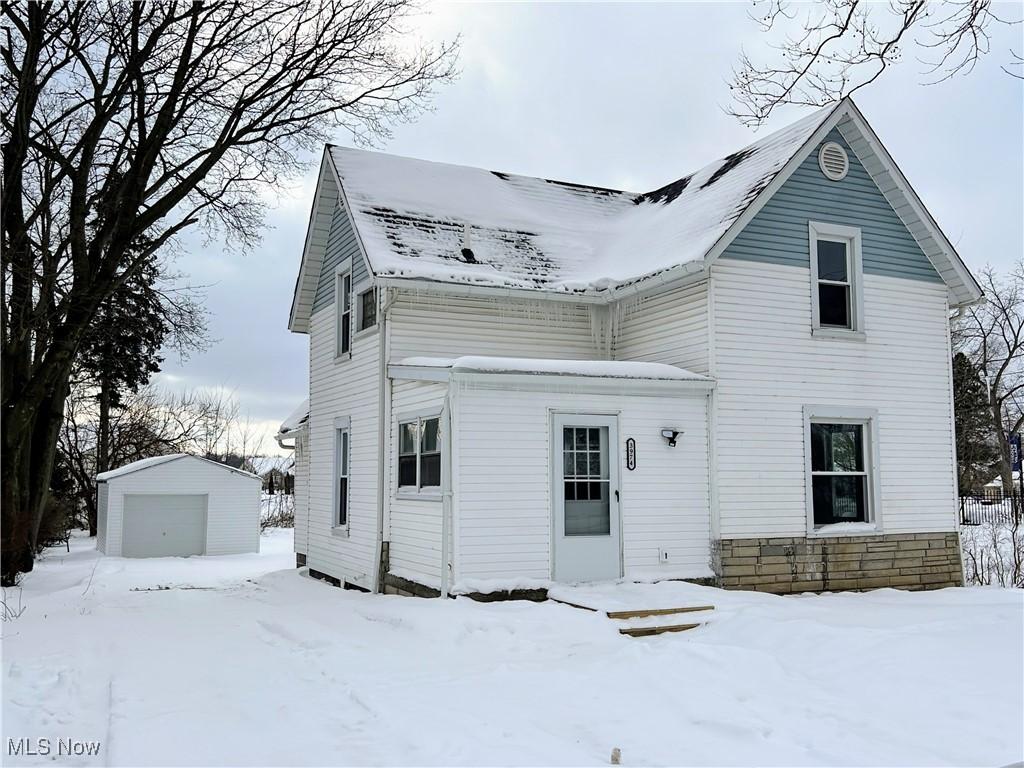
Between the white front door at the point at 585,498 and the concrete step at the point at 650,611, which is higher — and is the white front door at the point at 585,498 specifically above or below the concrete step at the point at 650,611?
above

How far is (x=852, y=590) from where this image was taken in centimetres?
1285

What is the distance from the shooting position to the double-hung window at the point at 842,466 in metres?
13.0

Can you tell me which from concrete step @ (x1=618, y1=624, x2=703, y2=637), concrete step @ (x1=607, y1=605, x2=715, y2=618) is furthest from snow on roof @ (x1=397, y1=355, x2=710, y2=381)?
concrete step @ (x1=618, y1=624, x2=703, y2=637)

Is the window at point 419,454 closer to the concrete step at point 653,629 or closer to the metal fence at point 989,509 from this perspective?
the concrete step at point 653,629

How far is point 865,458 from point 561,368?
5.11 meters

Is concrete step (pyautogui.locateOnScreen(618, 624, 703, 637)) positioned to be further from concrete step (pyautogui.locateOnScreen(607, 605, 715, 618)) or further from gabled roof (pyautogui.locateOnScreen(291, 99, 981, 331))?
gabled roof (pyautogui.locateOnScreen(291, 99, 981, 331))

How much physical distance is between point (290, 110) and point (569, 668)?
13351mm

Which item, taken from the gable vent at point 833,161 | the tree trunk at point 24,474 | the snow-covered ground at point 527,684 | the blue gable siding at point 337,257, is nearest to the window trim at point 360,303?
the blue gable siding at point 337,257

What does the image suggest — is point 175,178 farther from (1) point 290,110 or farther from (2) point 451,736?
(2) point 451,736

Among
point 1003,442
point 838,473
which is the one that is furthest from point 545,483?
point 1003,442

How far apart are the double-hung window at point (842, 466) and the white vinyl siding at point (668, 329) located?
1974 millimetres

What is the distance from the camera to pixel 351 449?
1473cm

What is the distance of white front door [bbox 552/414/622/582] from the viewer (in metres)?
11.4

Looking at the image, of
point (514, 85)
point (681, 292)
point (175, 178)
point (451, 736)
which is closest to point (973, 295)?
point (681, 292)
